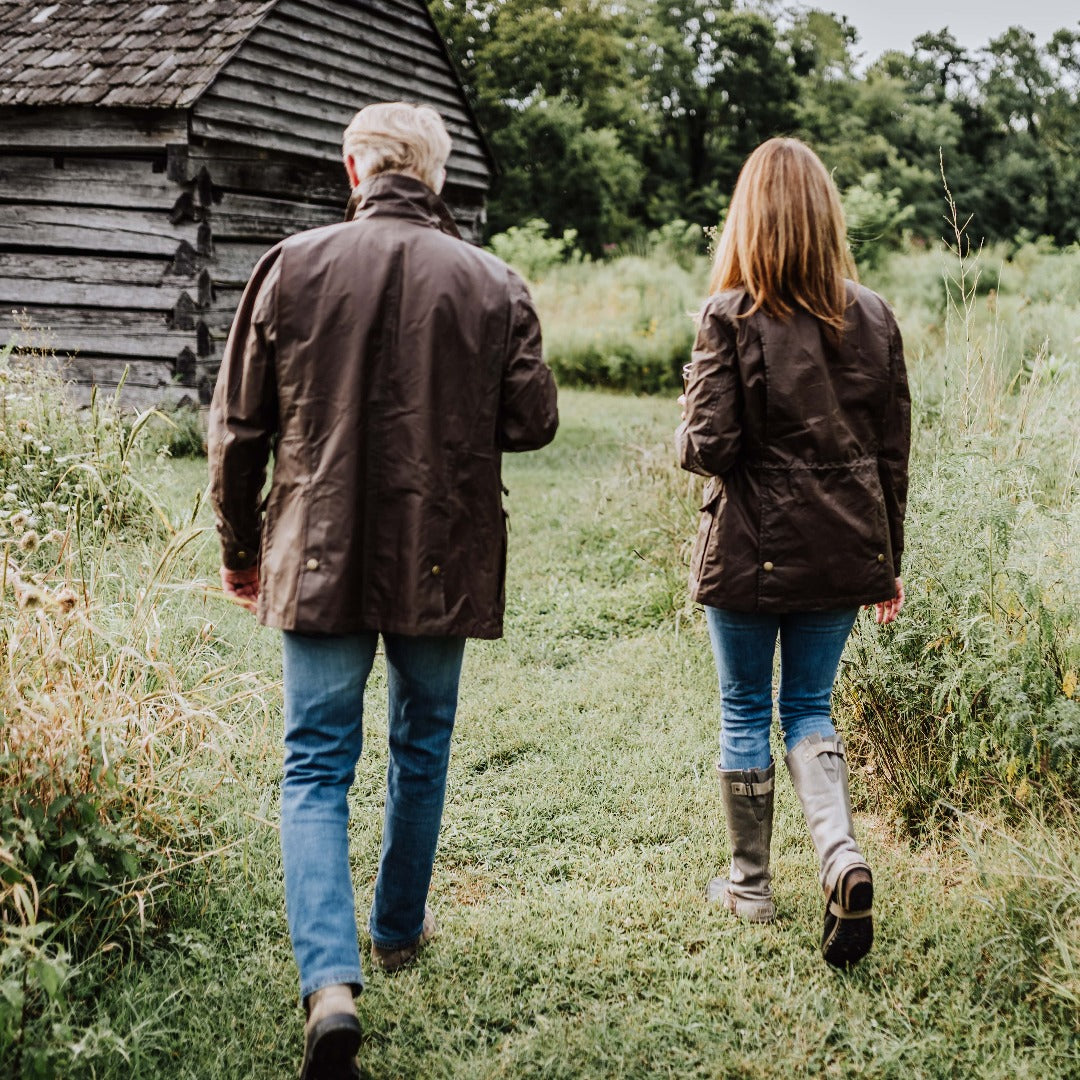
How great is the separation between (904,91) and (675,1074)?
128ft

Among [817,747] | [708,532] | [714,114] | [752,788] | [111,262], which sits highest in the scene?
[714,114]

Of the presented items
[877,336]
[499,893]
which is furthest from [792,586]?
[499,893]

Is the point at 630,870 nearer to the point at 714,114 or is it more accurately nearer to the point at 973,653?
the point at 973,653

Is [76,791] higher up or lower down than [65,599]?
lower down

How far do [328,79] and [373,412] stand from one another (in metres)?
9.14

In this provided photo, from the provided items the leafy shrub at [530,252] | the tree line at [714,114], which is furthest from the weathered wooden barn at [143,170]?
the tree line at [714,114]

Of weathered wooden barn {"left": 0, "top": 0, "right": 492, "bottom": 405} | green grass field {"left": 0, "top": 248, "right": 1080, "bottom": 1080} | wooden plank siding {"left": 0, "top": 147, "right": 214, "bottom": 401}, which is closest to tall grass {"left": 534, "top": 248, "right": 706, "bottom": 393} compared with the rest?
weathered wooden barn {"left": 0, "top": 0, "right": 492, "bottom": 405}

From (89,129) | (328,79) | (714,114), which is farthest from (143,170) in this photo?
(714,114)

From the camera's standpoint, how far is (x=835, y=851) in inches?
104

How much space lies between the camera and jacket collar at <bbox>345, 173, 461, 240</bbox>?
2258 millimetres

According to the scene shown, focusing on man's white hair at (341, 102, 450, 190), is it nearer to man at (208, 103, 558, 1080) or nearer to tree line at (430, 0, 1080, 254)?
man at (208, 103, 558, 1080)

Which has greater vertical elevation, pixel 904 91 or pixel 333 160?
pixel 904 91

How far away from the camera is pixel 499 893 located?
3.11 metres

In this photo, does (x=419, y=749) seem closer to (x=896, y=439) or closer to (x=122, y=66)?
(x=896, y=439)
